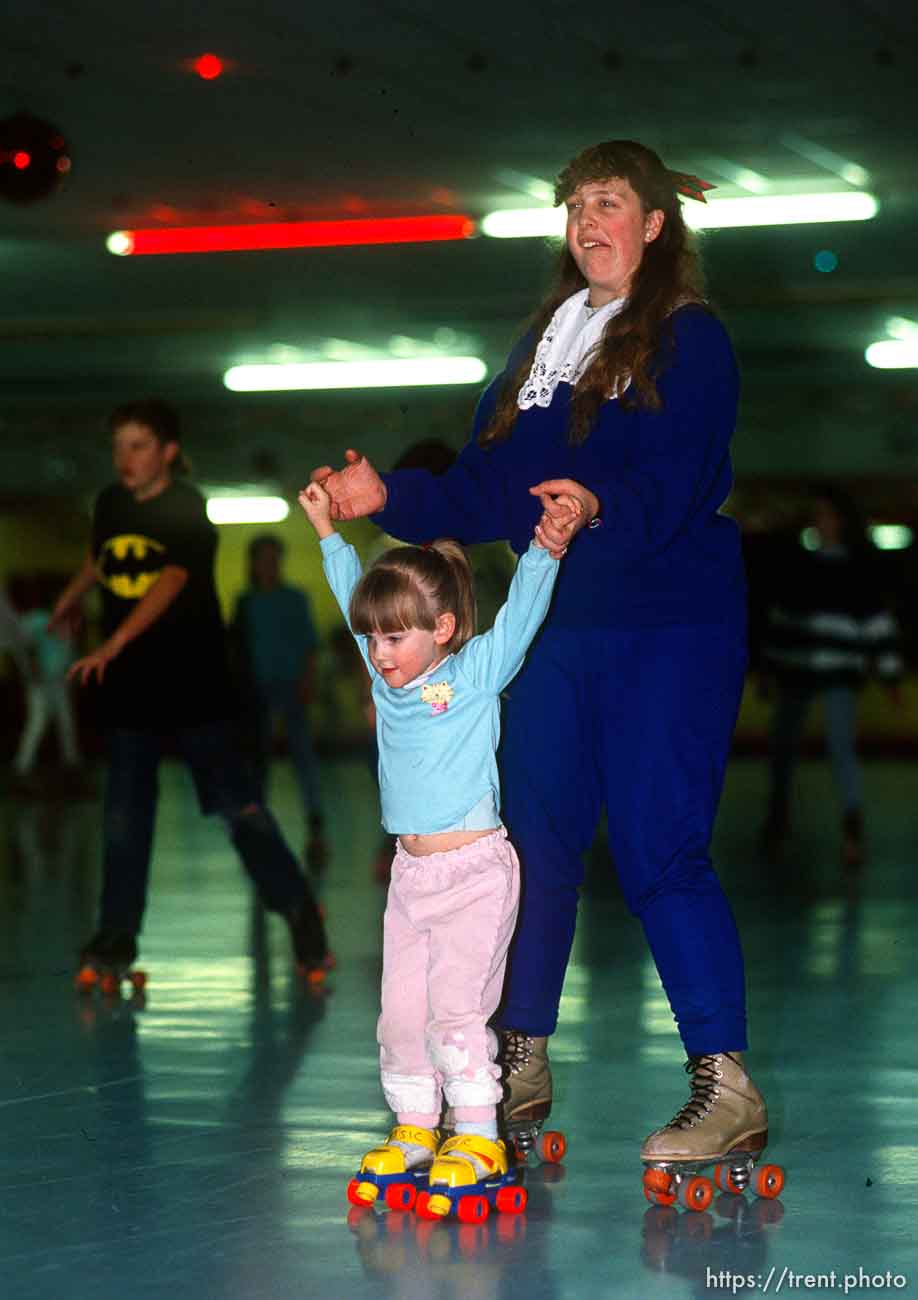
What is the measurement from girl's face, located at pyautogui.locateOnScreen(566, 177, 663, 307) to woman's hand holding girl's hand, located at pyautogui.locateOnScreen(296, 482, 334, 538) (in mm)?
551

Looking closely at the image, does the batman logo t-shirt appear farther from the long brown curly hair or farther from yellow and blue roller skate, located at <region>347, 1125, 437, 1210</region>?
yellow and blue roller skate, located at <region>347, 1125, 437, 1210</region>

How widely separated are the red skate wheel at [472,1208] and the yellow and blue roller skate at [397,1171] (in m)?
0.10

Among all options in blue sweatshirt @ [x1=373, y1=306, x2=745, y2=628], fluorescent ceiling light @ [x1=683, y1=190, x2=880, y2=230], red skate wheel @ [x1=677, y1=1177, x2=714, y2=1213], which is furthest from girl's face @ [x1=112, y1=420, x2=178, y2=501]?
fluorescent ceiling light @ [x1=683, y1=190, x2=880, y2=230]

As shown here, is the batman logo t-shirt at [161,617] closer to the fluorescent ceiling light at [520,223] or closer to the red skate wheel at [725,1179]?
the red skate wheel at [725,1179]

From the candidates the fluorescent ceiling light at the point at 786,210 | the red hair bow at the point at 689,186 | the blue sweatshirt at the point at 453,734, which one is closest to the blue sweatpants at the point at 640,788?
the blue sweatshirt at the point at 453,734

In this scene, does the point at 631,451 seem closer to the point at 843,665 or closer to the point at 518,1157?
A: the point at 518,1157

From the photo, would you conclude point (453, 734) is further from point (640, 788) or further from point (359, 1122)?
point (359, 1122)

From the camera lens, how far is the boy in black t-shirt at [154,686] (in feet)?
16.4

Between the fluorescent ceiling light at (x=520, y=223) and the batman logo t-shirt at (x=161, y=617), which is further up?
the fluorescent ceiling light at (x=520, y=223)

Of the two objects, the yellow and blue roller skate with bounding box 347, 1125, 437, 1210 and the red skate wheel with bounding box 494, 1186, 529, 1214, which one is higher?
the yellow and blue roller skate with bounding box 347, 1125, 437, 1210

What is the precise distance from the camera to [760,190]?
361 inches

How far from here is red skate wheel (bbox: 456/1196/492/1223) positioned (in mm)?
2771

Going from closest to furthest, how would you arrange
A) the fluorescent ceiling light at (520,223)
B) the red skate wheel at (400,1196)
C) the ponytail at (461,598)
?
the red skate wheel at (400,1196) → the ponytail at (461,598) → the fluorescent ceiling light at (520,223)

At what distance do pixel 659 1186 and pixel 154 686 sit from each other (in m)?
2.53
